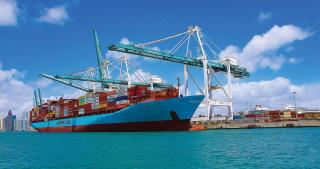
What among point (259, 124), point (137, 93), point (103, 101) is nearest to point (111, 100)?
point (103, 101)

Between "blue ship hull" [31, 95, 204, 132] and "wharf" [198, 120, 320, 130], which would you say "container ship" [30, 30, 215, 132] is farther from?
"wharf" [198, 120, 320, 130]

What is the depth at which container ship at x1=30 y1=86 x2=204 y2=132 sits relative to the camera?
5409 cm

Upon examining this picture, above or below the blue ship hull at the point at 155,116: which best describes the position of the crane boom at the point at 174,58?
above

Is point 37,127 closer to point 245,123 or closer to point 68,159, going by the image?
point 245,123

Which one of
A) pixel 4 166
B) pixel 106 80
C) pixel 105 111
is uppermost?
pixel 106 80

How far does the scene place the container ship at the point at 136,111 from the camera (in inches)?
2130

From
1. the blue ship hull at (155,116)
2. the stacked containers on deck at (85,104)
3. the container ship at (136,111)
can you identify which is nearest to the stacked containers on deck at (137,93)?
the container ship at (136,111)

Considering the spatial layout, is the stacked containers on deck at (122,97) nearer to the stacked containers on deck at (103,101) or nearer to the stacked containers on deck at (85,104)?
the stacked containers on deck at (103,101)

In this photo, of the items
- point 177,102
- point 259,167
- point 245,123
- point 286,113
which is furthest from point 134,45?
point 286,113

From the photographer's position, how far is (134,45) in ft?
192

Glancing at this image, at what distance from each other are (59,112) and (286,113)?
57460 millimetres

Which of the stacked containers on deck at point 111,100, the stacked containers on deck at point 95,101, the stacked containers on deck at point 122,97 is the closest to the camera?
the stacked containers on deck at point 122,97

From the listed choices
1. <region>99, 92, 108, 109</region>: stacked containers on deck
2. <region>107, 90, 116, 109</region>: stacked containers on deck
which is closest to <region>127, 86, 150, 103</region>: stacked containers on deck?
<region>107, 90, 116, 109</region>: stacked containers on deck

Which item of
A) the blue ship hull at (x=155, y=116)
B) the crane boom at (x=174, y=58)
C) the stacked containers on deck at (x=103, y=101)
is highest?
the crane boom at (x=174, y=58)
